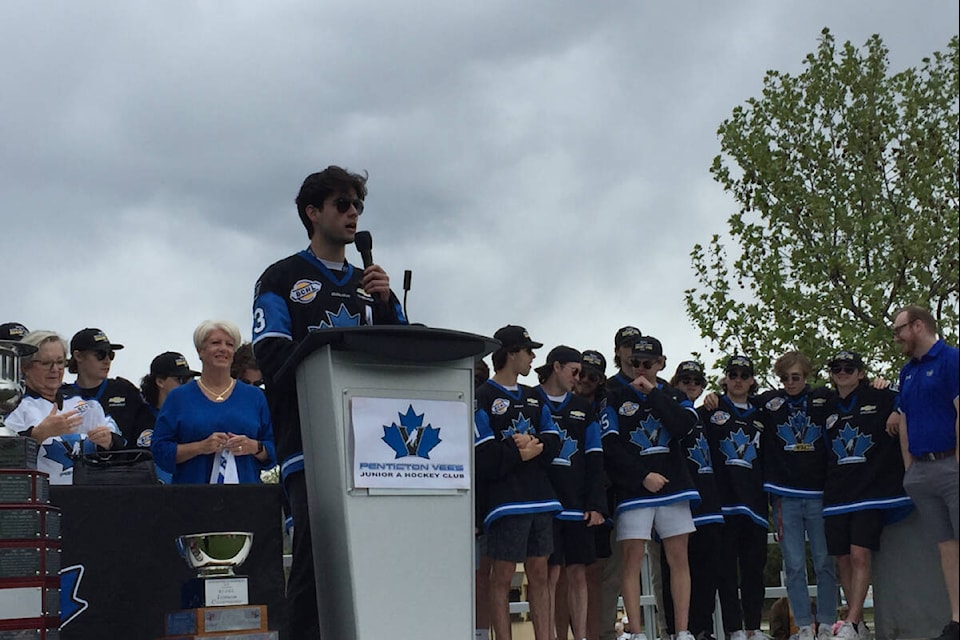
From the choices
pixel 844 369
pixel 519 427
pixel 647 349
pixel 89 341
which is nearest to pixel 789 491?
pixel 844 369

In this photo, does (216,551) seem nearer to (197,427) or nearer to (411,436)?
(411,436)

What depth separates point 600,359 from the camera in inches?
363

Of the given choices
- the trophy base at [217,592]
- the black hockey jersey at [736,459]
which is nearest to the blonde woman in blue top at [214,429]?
the trophy base at [217,592]

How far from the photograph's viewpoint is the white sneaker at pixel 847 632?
8.60 metres

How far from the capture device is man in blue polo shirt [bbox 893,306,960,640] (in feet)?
23.4

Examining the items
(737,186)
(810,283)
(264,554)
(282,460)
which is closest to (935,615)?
(264,554)

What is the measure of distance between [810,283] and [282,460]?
16566mm

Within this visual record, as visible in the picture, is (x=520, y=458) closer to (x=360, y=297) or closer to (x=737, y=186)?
(x=360, y=297)

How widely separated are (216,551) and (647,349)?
13.8 ft

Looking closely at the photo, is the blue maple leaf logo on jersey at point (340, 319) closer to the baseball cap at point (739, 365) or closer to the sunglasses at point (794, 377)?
the baseball cap at point (739, 365)

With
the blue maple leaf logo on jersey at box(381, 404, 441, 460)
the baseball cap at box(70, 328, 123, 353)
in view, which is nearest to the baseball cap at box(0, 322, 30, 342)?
the baseball cap at box(70, 328, 123, 353)

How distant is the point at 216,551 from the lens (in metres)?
5.19

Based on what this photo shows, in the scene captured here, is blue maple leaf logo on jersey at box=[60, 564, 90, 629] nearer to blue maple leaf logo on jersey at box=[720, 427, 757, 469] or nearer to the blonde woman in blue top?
the blonde woman in blue top

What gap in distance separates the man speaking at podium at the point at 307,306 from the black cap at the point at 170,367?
344cm
